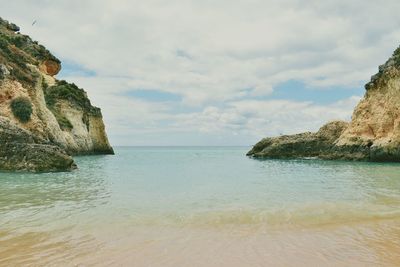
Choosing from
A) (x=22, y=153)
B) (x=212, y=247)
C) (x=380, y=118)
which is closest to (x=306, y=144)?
(x=380, y=118)

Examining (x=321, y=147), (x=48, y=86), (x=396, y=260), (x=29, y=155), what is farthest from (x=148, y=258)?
(x=48, y=86)

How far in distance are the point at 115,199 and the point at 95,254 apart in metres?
6.37

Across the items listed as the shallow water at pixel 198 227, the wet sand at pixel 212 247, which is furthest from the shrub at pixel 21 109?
the wet sand at pixel 212 247

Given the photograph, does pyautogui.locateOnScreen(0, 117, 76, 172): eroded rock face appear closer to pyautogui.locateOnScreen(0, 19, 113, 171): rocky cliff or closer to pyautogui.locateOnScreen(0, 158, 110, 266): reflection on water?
pyautogui.locateOnScreen(0, 19, 113, 171): rocky cliff

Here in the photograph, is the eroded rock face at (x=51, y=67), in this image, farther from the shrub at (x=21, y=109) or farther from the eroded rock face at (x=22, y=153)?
the eroded rock face at (x=22, y=153)

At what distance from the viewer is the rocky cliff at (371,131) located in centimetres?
3541

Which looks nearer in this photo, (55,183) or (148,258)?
(148,258)

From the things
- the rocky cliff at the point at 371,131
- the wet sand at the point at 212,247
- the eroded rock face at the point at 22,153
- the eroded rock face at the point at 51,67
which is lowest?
the wet sand at the point at 212,247

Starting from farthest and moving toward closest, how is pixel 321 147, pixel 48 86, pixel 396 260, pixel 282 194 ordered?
pixel 48 86, pixel 321 147, pixel 282 194, pixel 396 260

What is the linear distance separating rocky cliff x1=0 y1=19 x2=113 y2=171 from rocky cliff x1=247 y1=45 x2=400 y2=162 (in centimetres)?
2852

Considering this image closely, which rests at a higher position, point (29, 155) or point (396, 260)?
point (29, 155)

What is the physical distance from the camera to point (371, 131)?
127 feet

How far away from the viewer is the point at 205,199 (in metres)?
12.7

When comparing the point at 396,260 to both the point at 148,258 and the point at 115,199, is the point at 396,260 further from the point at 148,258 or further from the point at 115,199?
the point at 115,199
